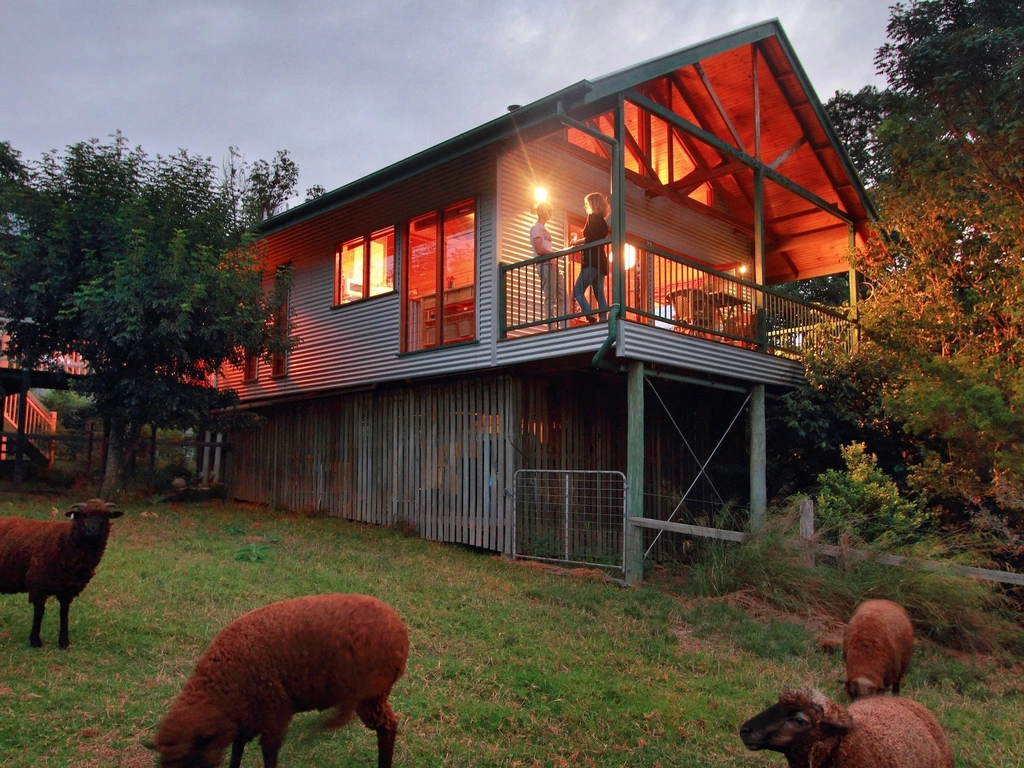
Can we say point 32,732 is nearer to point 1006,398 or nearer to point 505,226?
point 505,226

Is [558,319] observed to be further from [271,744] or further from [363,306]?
[271,744]

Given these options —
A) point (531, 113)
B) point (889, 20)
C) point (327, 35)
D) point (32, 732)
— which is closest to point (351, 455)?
point (531, 113)

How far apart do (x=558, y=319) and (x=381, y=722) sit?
728 centimetres

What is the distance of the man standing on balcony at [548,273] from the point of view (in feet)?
37.3

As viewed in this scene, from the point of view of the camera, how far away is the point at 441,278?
507 inches

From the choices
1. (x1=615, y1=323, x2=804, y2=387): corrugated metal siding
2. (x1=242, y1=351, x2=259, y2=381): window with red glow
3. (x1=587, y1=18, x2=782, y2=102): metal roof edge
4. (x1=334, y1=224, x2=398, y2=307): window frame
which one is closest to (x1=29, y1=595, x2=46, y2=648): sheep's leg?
(x1=615, y1=323, x2=804, y2=387): corrugated metal siding

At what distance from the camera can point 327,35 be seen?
38688 millimetres

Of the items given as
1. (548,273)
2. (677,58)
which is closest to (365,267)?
(548,273)

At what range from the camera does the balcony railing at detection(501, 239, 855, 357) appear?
10.9 metres

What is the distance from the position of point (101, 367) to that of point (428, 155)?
22.7 ft

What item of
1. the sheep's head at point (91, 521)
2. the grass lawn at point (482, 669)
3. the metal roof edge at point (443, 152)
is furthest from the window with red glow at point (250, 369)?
the sheep's head at point (91, 521)

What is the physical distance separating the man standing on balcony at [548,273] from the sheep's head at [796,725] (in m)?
8.24

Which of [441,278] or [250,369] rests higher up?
[441,278]

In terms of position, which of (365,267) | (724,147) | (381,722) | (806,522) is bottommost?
(381,722)
